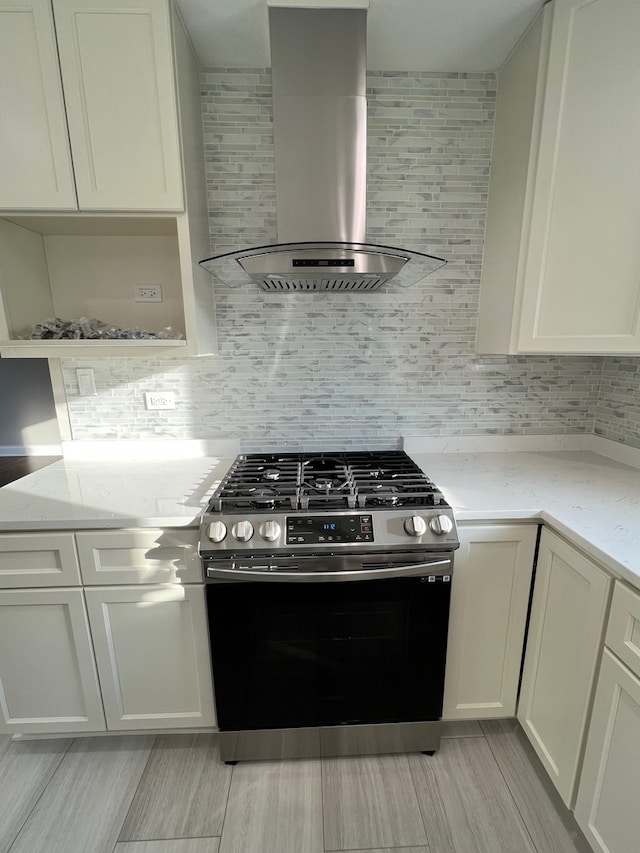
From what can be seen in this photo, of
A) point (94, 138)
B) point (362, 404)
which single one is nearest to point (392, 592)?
point (362, 404)

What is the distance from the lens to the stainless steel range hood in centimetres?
119

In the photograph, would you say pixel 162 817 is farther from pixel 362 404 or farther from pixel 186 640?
pixel 362 404

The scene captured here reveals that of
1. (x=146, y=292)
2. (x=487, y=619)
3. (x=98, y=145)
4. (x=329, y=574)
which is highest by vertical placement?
(x=98, y=145)

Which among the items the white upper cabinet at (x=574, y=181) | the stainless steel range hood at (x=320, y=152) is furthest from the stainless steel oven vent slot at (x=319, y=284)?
the white upper cabinet at (x=574, y=181)

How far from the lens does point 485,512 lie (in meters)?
1.19

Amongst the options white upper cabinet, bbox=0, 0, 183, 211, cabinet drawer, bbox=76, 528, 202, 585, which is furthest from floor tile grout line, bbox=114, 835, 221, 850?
white upper cabinet, bbox=0, 0, 183, 211

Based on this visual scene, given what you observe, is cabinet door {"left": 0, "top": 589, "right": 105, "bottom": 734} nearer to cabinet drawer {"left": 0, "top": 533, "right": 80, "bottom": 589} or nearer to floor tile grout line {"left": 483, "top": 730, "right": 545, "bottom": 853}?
cabinet drawer {"left": 0, "top": 533, "right": 80, "bottom": 589}

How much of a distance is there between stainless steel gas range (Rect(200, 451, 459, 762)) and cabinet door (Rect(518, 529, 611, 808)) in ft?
1.02

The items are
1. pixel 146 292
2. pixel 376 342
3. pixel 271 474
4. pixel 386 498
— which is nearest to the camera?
pixel 386 498

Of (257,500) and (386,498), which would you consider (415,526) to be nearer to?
(386,498)

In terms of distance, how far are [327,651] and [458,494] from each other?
694mm

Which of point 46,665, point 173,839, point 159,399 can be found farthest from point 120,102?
point 173,839

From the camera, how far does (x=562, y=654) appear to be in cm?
112

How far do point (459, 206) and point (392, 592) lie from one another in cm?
159
